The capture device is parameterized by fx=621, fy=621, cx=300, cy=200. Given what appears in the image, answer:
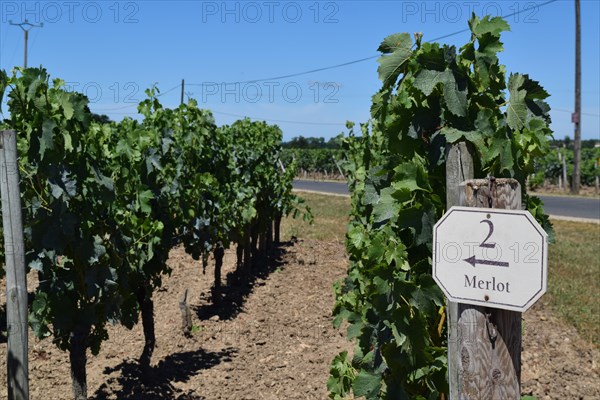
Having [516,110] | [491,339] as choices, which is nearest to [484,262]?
[491,339]

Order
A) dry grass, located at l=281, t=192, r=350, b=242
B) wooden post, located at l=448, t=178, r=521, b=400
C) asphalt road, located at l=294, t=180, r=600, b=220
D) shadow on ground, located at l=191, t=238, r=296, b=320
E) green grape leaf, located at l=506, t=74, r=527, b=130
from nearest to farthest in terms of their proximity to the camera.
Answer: wooden post, located at l=448, t=178, r=521, b=400 < green grape leaf, located at l=506, t=74, r=527, b=130 < shadow on ground, located at l=191, t=238, r=296, b=320 < dry grass, located at l=281, t=192, r=350, b=242 < asphalt road, located at l=294, t=180, r=600, b=220

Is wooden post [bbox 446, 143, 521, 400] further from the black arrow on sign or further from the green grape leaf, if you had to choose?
the green grape leaf

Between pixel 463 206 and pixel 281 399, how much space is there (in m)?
3.59

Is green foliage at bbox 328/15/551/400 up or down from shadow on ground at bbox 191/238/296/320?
up

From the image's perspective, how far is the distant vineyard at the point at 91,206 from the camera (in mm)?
3807

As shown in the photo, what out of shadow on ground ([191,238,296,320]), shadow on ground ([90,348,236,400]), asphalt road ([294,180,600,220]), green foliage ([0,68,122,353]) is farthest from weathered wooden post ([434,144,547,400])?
asphalt road ([294,180,600,220])

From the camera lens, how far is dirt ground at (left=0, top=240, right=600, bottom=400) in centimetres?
527

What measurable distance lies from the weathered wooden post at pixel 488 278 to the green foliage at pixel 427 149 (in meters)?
0.52

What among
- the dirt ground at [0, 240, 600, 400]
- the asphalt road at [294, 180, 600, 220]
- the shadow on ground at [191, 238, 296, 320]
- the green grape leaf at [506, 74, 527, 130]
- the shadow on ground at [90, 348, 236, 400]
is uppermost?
the green grape leaf at [506, 74, 527, 130]

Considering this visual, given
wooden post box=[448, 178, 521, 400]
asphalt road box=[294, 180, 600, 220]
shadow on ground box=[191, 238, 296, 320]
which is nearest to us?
wooden post box=[448, 178, 521, 400]

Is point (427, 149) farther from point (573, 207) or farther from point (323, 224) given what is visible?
point (573, 207)

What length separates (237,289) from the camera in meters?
9.02

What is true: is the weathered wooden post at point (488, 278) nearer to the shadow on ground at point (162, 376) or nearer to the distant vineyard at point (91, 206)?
the distant vineyard at point (91, 206)

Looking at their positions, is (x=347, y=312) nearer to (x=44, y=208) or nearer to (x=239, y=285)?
(x=44, y=208)
